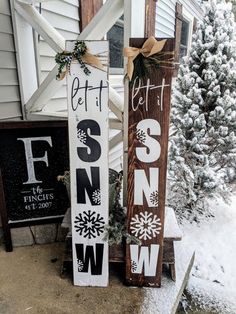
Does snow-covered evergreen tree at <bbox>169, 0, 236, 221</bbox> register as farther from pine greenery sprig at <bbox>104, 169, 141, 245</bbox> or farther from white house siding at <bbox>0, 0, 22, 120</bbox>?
white house siding at <bbox>0, 0, 22, 120</bbox>

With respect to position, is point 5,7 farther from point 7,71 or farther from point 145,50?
point 145,50

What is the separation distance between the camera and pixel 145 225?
1.57 m

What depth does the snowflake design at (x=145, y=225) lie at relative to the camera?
1.55m

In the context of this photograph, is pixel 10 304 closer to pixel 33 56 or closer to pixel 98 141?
pixel 98 141

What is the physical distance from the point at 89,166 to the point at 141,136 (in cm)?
34

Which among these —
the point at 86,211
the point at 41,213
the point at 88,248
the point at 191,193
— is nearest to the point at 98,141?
the point at 86,211

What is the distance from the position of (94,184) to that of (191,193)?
165 centimetres

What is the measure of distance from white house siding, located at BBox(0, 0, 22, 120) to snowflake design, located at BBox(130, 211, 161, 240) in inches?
52.4

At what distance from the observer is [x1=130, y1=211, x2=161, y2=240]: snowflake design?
155 cm

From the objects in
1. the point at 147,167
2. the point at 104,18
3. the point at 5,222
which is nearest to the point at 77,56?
the point at 104,18

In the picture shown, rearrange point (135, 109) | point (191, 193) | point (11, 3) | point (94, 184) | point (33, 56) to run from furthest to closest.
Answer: point (191, 193)
point (33, 56)
point (11, 3)
point (94, 184)
point (135, 109)

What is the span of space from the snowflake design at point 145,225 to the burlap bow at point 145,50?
78cm

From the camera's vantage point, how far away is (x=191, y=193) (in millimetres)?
2891

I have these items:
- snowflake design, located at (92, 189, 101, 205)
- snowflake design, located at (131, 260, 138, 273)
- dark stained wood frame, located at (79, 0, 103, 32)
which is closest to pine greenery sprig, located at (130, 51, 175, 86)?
snowflake design, located at (92, 189, 101, 205)
